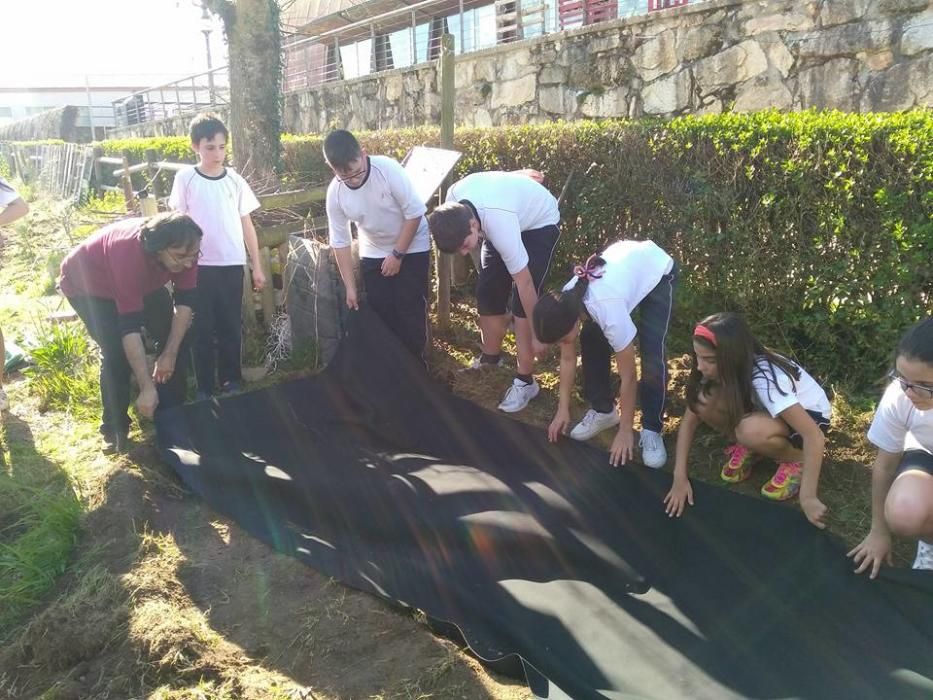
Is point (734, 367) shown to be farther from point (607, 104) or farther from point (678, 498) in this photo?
point (607, 104)

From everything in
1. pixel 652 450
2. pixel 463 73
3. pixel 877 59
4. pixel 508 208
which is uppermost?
pixel 463 73

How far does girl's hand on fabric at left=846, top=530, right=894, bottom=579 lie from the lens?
2.06 m

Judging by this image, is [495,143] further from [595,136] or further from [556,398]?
[556,398]

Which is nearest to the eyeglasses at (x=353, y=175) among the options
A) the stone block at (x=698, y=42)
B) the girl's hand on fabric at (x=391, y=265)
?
the girl's hand on fabric at (x=391, y=265)

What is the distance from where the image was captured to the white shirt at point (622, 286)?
2.63 m

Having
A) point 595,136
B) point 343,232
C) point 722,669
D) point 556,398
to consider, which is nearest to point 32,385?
point 343,232

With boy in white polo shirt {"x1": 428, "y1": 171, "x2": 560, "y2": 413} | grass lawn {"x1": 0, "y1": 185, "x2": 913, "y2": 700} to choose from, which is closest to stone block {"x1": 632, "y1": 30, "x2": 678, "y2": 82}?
boy in white polo shirt {"x1": 428, "y1": 171, "x2": 560, "y2": 413}

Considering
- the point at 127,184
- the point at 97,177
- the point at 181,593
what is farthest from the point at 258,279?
the point at 97,177

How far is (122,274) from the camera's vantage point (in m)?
3.03

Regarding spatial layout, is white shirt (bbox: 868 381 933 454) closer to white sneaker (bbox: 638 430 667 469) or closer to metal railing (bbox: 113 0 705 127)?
white sneaker (bbox: 638 430 667 469)

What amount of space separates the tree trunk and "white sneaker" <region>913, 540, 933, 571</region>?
594cm

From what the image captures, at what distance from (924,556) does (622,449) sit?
1014mm

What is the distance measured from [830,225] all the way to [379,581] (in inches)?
101

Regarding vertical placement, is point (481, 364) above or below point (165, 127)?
below
